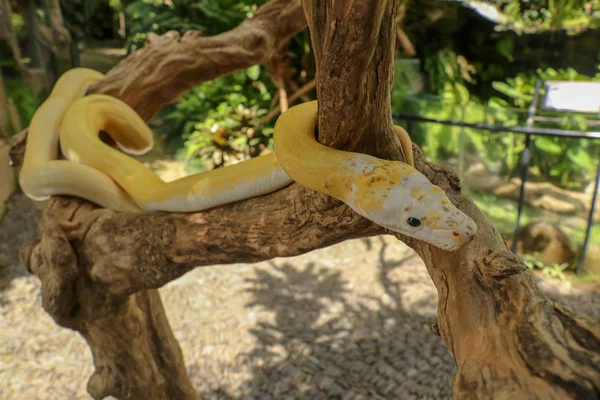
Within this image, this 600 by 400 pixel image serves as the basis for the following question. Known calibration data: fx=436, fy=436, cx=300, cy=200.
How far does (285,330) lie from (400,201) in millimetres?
2020

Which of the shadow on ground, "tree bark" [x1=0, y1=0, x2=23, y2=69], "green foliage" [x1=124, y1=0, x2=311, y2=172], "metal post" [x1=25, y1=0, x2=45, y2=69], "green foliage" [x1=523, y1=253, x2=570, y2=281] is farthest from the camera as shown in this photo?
"green foliage" [x1=124, y1=0, x2=311, y2=172]

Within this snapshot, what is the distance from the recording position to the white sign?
2939mm

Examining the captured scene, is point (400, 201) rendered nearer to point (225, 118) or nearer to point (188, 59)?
point (188, 59)

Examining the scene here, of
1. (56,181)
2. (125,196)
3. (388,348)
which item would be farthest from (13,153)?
(388,348)

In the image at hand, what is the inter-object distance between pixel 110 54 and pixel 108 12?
5.96 ft

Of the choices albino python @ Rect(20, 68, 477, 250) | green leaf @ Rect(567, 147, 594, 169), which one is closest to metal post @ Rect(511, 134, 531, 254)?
green leaf @ Rect(567, 147, 594, 169)

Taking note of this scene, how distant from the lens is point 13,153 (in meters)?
2.00

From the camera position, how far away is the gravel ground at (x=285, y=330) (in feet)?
8.00

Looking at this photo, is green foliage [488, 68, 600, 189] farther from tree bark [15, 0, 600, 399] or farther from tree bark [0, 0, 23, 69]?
tree bark [0, 0, 23, 69]

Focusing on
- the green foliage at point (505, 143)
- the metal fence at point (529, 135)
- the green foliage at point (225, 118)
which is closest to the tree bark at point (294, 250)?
the metal fence at point (529, 135)

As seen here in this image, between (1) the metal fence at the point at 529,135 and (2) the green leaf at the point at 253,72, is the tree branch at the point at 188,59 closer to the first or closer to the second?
(1) the metal fence at the point at 529,135

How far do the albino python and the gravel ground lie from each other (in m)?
1.33

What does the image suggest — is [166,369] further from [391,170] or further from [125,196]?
[391,170]

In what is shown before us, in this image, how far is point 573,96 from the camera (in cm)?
302
